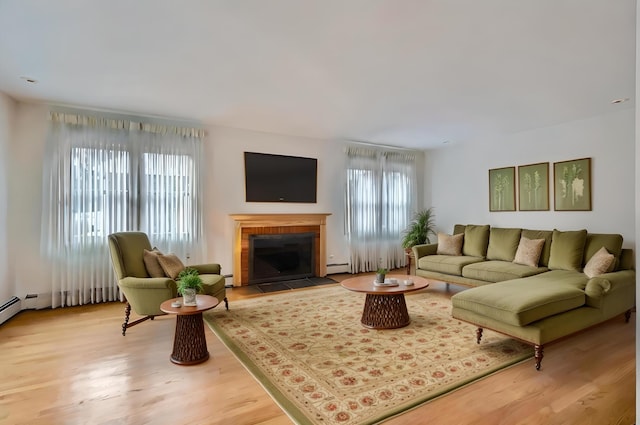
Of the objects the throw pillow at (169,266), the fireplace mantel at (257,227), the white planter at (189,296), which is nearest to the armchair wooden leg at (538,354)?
the white planter at (189,296)

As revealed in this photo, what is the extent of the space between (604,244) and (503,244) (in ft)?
4.02

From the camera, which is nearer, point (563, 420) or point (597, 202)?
point (563, 420)

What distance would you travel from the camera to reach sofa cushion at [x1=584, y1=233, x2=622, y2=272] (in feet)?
13.2

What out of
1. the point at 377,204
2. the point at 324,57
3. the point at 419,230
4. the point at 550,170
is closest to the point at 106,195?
the point at 324,57

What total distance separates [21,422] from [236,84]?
10.5ft

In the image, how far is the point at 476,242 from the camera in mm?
5469

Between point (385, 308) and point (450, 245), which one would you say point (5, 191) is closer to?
point (385, 308)

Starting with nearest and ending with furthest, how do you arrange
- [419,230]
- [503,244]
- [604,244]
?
[604,244] → [503,244] → [419,230]

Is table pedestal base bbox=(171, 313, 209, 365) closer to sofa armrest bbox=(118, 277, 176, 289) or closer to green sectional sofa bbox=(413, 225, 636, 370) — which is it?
sofa armrest bbox=(118, 277, 176, 289)

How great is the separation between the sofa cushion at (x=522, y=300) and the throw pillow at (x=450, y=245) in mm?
2189

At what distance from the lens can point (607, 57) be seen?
9.61 feet

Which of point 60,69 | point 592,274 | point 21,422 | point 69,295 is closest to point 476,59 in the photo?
point 592,274

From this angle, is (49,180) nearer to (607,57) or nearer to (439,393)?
(439,393)

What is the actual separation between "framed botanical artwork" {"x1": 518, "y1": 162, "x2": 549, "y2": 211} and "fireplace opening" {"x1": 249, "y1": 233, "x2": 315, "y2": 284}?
3.63 m
